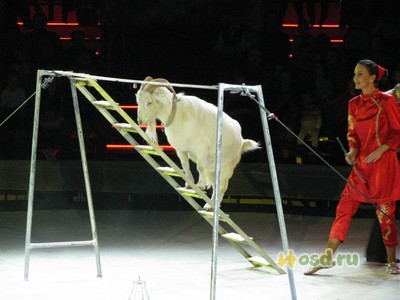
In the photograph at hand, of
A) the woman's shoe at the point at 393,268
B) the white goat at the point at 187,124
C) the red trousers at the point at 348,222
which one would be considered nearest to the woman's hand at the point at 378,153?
the red trousers at the point at 348,222

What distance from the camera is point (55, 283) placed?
687 cm

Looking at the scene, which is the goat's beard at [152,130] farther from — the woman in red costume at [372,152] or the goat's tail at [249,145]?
the woman in red costume at [372,152]

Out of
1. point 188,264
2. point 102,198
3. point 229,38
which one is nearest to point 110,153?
point 102,198

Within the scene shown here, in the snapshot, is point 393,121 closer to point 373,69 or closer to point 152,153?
point 373,69

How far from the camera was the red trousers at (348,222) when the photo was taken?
721 cm

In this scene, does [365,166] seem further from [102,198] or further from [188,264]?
[102,198]

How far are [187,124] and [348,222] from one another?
1464mm

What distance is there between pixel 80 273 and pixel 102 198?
3660 mm

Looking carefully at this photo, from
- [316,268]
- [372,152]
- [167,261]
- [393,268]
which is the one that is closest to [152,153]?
[167,261]

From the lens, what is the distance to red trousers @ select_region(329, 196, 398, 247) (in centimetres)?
721

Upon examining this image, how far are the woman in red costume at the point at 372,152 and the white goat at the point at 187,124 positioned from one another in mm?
946

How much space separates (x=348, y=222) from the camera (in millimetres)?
7242

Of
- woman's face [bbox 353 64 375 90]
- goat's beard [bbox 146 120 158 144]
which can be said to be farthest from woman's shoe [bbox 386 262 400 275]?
goat's beard [bbox 146 120 158 144]

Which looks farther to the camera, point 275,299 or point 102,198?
point 102,198
